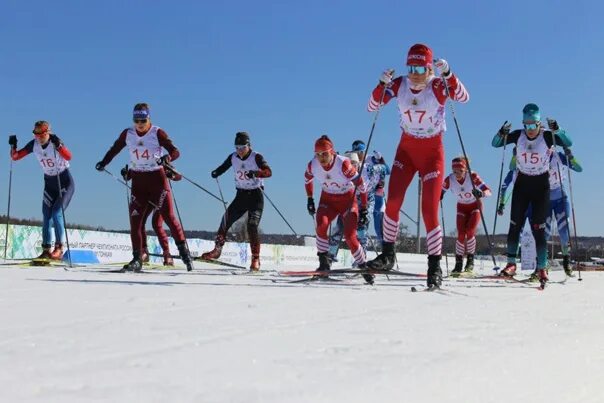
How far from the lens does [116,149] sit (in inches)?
335

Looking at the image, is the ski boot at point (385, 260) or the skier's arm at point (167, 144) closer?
the ski boot at point (385, 260)

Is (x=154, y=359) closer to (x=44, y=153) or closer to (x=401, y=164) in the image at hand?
(x=401, y=164)

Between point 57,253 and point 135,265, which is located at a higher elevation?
point 57,253

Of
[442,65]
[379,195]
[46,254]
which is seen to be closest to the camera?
[442,65]

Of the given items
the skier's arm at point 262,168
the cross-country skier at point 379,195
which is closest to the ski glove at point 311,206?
the skier's arm at point 262,168

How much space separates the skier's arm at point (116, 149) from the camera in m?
8.50

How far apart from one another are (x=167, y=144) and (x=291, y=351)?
6.34 meters

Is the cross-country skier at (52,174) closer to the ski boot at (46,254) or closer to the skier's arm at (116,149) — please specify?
the ski boot at (46,254)

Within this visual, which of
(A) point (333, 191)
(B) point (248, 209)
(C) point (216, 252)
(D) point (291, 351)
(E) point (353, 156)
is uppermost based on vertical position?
(E) point (353, 156)

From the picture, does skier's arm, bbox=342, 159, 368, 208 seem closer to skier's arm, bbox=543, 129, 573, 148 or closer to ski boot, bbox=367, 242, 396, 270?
ski boot, bbox=367, 242, 396, 270

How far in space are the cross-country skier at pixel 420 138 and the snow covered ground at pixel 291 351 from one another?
6.86 ft

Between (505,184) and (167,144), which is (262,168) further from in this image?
(505,184)

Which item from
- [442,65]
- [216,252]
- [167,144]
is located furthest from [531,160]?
[216,252]

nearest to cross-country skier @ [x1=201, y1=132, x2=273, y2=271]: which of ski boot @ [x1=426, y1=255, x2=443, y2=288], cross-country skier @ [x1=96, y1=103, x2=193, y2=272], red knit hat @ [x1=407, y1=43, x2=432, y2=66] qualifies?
cross-country skier @ [x1=96, y1=103, x2=193, y2=272]
